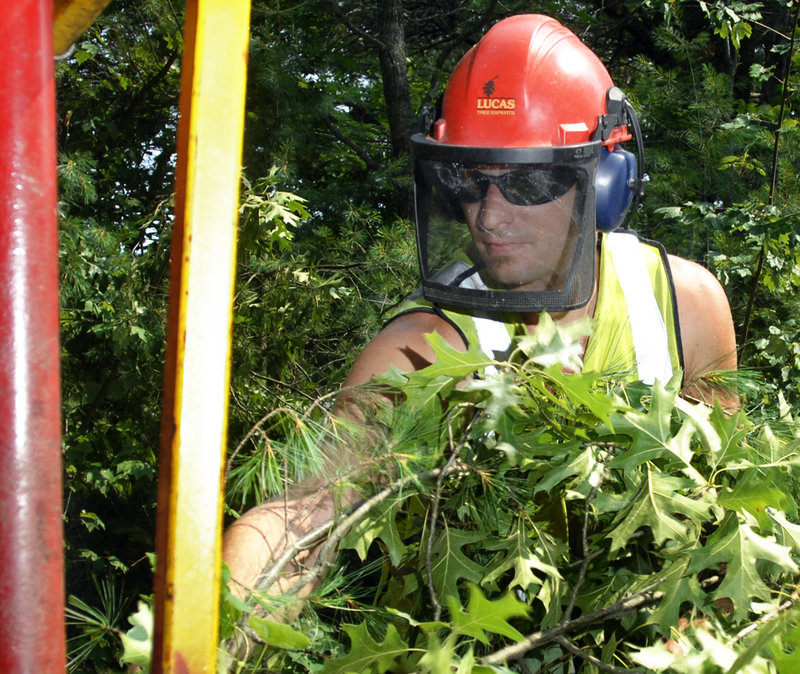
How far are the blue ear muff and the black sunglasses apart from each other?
0.24m

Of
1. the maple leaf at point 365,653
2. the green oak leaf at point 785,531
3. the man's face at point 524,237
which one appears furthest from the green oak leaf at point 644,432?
the man's face at point 524,237

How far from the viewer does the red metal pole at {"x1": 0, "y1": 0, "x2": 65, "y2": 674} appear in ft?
1.92

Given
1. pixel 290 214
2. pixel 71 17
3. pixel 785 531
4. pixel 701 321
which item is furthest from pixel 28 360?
pixel 290 214

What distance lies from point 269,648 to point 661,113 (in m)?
6.19

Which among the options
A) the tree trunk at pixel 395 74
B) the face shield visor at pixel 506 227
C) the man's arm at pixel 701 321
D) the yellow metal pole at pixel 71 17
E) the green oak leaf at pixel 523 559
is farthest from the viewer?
the tree trunk at pixel 395 74

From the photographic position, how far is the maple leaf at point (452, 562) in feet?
4.84

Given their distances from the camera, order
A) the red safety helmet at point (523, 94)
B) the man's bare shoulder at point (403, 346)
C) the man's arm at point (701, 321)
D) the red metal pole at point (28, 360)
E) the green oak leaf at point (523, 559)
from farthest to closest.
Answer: the man's arm at point (701, 321) → the red safety helmet at point (523, 94) → the man's bare shoulder at point (403, 346) → the green oak leaf at point (523, 559) → the red metal pole at point (28, 360)

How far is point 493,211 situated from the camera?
7.73 feet

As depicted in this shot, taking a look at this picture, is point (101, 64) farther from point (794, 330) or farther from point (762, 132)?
point (794, 330)

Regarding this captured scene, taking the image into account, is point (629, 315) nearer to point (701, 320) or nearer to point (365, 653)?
point (701, 320)

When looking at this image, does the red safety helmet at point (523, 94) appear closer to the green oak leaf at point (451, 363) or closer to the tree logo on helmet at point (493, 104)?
the tree logo on helmet at point (493, 104)

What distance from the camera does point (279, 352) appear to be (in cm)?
444

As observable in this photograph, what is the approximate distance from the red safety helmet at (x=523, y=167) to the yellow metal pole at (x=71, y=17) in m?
1.37

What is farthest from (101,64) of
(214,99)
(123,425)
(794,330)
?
(214,99)
